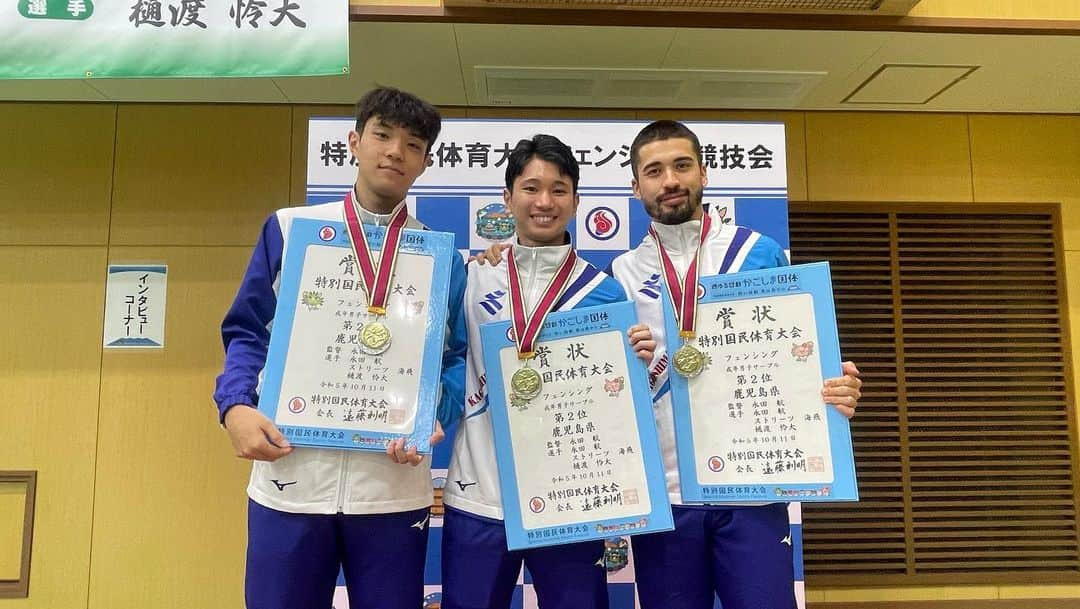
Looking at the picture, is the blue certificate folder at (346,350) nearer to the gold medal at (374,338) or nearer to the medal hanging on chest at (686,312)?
the gold medal at (374,338)

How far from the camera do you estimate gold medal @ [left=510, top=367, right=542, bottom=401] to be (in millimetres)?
1768

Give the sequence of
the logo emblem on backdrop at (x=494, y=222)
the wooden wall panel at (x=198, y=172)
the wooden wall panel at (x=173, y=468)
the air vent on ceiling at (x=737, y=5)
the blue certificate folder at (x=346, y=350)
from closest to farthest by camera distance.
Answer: the blue certificate folder at (x=346, y=350), the logo emblem on backdrop at (x=494, y=222), the air vent on ceiling at (x=737, y=5), the wooden wall panel at (x=173, y=468), the wooden wall panel at (x=198, y=172)

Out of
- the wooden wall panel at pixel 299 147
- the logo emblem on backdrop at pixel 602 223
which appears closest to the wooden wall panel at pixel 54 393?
the wooden wall panel at pixel 299 147

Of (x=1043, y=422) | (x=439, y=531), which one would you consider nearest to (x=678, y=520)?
(x=439, y=531)

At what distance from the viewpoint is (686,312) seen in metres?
1.83

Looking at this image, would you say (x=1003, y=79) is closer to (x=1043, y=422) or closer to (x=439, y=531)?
(x=1043, y=422)

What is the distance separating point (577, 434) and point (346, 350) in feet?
2.02

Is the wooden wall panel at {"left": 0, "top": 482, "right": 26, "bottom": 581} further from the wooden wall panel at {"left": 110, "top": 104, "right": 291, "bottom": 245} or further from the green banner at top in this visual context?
the green banner at top

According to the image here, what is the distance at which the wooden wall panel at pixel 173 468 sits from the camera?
3.82m

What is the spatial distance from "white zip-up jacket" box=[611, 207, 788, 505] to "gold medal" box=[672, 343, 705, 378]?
2.1 inches

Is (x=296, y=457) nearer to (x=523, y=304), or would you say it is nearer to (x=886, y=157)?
(x=523, y=304)

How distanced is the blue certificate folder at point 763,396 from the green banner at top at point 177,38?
202 centimetres

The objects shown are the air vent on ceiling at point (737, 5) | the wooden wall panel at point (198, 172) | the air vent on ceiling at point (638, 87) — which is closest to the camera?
the air vent on ceiling at point (737, 5)

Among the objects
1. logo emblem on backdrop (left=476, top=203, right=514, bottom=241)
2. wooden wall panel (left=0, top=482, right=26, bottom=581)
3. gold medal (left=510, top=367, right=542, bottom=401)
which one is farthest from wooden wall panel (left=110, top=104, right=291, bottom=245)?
gold medal (left=510, top=367, right=542, bottom=401)
